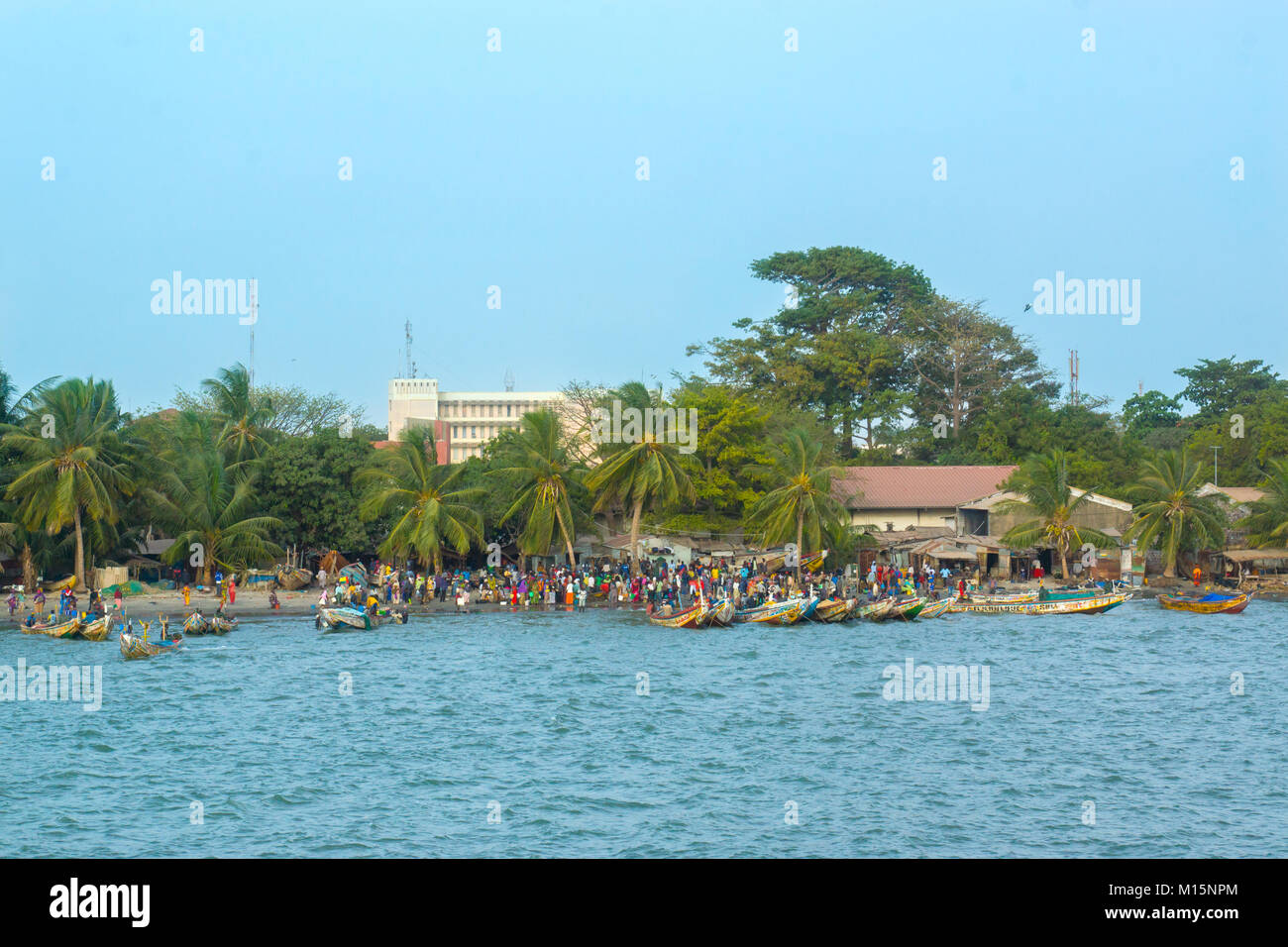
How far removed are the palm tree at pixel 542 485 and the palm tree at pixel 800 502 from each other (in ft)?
26.1

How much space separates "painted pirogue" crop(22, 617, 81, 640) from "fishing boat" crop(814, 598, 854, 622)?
2449 centimetres

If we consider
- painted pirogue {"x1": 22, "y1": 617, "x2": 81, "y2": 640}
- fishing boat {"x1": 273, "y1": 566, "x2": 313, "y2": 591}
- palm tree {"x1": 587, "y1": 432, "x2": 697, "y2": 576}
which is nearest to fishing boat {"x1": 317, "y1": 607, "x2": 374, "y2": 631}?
painted pirogue {"x1": 22, "y1": 617, "x2": 81, "y2": 640}

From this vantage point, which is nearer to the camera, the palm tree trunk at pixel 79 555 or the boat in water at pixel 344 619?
the boat in water at pixel 344 619

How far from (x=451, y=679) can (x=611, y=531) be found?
79.9ft

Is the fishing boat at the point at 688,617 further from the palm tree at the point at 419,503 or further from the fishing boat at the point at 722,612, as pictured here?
the palm tree at the point at 419,503

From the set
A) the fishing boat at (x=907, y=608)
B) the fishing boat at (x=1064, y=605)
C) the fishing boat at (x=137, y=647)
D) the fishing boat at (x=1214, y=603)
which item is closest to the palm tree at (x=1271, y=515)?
the fishing boat at (x=1214, y=603)

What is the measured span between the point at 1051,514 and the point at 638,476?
1770cm

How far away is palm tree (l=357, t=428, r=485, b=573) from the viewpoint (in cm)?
4659

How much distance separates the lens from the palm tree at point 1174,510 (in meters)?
50.3

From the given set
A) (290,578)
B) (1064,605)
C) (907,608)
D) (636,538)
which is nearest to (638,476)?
(636,538)

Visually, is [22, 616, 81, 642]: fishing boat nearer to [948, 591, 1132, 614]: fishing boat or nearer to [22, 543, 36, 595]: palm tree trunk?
[22, 543, 36, 595]: palm tree trunk

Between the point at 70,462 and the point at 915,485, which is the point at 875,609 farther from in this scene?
the point at 70,462

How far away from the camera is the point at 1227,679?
3083 cm
